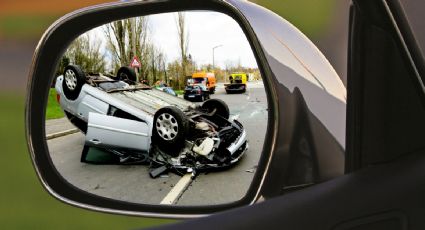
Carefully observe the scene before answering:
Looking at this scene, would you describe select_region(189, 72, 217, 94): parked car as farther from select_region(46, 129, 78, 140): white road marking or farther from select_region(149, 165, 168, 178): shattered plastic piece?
select_region(46, 129, 78, 140): white road marking

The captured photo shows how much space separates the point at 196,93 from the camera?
114 cm

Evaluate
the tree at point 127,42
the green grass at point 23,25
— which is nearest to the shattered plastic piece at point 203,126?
the tree at point 127,42

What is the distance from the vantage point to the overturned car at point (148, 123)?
3.85 ft

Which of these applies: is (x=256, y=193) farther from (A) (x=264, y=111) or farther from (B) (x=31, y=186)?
(B) (x=31, y=186)

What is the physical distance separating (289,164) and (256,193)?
0.14 m

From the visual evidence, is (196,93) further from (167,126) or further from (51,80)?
(51,80)

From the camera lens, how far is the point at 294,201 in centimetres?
106

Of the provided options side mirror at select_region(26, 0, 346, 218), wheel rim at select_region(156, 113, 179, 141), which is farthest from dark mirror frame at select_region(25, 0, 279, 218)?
wheel rim at select_region(156, 113, 179, 141)

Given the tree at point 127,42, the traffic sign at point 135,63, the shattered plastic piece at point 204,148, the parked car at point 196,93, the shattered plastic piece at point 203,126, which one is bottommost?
the shattered plastic piece at point 204,148

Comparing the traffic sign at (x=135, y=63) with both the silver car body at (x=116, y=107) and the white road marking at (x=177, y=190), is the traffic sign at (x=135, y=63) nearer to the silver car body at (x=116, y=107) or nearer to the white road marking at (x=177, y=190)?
the silver car body at (x=116, y=107)

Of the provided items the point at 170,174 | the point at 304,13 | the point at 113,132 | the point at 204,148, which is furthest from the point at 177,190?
the point at 304,13

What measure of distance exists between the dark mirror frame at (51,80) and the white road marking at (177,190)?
33 mm

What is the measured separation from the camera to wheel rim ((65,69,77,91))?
121 centimetres

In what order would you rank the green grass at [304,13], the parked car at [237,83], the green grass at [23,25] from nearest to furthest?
the parked car at [237,83] < the green grass at [304,13] < the green grass at [23,25]
